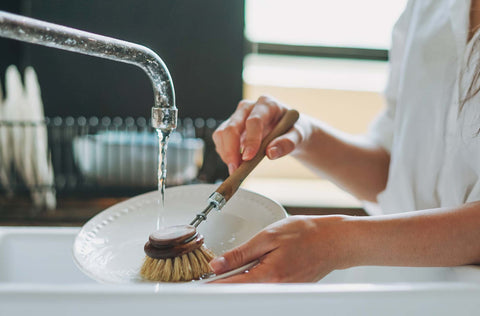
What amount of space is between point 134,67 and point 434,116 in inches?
41.3

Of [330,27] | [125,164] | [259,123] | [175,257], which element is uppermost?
[330,27]

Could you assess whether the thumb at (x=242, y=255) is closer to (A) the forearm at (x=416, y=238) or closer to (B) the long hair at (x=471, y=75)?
(A) the forearm at (x=416, y=238)

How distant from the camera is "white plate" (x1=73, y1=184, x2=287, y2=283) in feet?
1.70

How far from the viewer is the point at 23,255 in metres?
0.59

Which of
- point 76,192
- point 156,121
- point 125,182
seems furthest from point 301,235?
point 76,192

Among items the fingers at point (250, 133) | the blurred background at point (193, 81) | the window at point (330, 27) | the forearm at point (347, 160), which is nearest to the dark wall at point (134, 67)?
the blurred background at point (193, 81)

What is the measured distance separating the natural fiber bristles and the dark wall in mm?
1095

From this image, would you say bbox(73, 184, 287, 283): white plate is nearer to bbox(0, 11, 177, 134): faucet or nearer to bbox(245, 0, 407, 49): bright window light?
bbox(0, 11, 177, 134): faucet

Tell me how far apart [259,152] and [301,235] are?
8.5 inches

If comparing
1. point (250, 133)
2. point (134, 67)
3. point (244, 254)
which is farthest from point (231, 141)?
point (134, 67)

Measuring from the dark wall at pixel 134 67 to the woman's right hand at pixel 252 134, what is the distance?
0.88 m

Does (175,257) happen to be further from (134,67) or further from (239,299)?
(134,67)

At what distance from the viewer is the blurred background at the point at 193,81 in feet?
4.10

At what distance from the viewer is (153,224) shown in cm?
61
